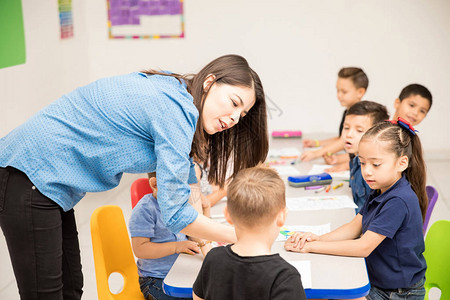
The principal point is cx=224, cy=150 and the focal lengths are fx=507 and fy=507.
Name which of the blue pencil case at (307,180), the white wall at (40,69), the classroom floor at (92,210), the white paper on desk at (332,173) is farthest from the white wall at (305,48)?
the blue pencil case at (307,180)

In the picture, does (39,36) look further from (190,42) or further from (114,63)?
(190,42)

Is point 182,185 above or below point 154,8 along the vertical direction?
below

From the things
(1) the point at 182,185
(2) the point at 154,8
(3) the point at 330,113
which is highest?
(2) the point at 154,8

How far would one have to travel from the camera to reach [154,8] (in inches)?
216

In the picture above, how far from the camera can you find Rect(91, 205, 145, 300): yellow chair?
5.90 feet

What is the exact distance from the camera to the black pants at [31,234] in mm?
1447

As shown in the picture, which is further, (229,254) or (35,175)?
(35,175)

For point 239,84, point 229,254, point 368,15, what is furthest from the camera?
point 368,15

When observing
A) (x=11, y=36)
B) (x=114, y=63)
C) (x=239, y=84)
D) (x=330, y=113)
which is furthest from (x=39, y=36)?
(x=239, y=84)

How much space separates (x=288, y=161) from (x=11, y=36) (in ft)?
7.58

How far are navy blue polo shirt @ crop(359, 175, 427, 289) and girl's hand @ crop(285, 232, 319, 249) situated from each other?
0.69 feet

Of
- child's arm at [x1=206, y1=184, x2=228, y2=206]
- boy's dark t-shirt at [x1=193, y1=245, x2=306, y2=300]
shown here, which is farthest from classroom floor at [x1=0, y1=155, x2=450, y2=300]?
boy's dark t-shirt at [x1=193, y1=245, x2=306, y2=300]

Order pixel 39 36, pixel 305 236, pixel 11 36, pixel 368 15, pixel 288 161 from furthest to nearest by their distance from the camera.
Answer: pixel 368 15 < pixel 39 36 < pixel 11 36 < pixel 288 161 < pixel 305 236

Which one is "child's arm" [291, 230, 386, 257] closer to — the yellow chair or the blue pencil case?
the yellow chair
